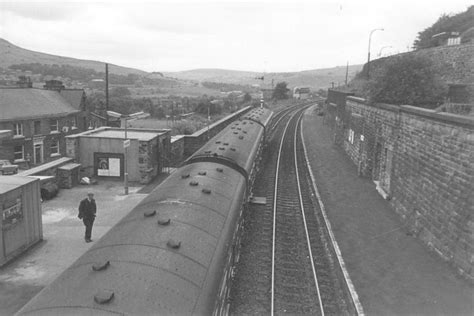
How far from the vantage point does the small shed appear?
10078 mm

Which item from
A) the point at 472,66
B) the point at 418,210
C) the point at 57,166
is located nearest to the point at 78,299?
the point at 418,210

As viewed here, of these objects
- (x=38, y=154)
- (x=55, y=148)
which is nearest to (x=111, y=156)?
(x=38, y=154)

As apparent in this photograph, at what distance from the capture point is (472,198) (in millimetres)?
10477

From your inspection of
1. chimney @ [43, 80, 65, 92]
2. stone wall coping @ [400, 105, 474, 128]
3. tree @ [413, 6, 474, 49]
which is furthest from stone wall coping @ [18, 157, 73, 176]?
tree @ [413, 6, 474, 49]

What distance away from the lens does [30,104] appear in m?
34.0

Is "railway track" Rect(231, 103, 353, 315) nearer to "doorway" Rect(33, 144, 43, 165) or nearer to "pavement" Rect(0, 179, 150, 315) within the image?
"pavement" Rect(0, 179, 150, 315)

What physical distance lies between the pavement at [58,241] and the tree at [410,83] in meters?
12.3

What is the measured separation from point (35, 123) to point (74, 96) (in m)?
Answer: 8.40

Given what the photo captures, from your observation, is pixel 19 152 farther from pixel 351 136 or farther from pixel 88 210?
pixel 351 136

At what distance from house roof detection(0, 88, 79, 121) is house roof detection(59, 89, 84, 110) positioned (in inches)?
34.2

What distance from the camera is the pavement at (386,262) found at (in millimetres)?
9312

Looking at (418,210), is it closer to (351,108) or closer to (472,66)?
(351,108)

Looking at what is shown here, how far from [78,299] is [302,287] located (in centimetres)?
698

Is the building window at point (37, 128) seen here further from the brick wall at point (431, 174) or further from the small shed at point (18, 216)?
the brick wall at point (431, 174)
